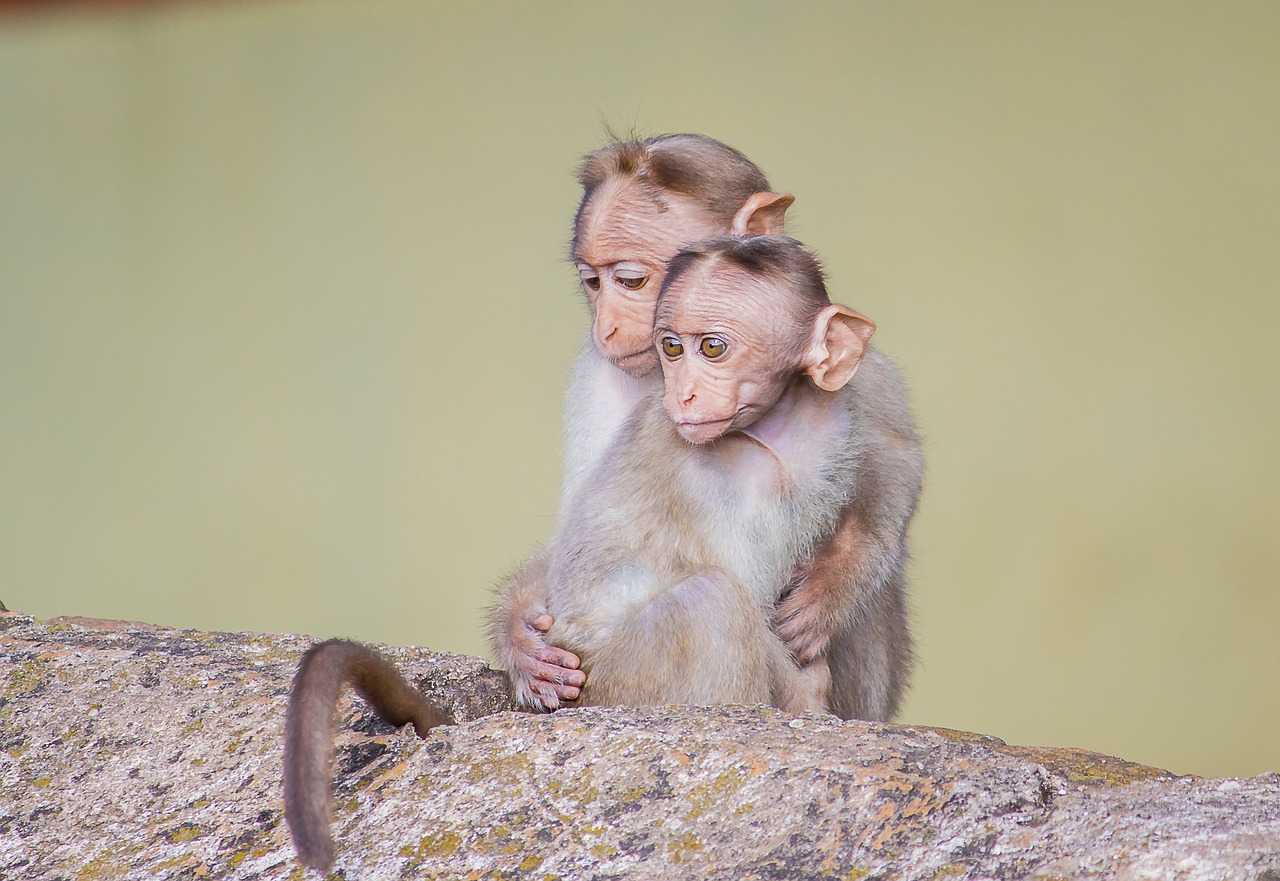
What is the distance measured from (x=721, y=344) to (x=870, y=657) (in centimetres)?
66

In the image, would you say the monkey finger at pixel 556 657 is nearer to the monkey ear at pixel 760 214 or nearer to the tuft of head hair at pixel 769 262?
the tuft of head hair at pixel 769 262

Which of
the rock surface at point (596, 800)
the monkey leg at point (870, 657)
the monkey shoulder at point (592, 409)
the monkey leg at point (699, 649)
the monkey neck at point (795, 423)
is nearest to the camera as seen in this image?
the rock surface at point (596, 800)

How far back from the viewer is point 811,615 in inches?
85.6

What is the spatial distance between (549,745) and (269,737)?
14.6 inches

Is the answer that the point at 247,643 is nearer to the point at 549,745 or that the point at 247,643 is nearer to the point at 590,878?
the point at 549,745

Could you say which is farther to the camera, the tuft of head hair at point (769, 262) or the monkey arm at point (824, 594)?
the monkey arm at point (824, 594)

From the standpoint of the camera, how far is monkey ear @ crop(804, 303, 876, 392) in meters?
2.04

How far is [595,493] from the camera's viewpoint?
7.14ft

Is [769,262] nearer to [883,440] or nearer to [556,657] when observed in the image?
[883,440]

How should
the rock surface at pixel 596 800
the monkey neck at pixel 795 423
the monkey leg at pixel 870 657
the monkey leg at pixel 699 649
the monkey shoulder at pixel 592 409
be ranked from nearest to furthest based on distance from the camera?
the rock surface at pixel 596 800 → the monkey leg at pixel 699 649 → the monkey neck at pixel 795 423 → the monkey leg at pixel 870 657 → the monkey shoulder at pixel 592 409

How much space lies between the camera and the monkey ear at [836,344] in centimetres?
204

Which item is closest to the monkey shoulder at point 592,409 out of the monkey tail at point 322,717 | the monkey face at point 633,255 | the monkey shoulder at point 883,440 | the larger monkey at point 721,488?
the monkey face at point 633,255

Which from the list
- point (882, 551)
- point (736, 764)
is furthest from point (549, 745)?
point (882, 551)

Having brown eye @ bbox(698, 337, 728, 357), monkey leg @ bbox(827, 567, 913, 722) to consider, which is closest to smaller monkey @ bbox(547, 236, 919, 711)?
brown eye @ bbox(698, 337, 728, 357)
